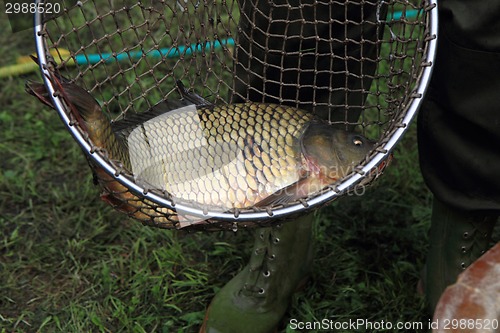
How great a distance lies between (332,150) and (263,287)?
1.62ft

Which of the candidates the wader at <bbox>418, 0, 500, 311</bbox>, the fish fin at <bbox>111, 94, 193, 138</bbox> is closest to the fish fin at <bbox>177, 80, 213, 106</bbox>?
the fish fin at <bbox>111, 94, 193, 138</bbox>

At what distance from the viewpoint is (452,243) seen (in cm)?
168

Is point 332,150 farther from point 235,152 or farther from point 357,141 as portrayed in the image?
point 235,152

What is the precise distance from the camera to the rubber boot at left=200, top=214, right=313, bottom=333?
66.6 inches

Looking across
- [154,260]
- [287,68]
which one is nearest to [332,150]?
[287,68]

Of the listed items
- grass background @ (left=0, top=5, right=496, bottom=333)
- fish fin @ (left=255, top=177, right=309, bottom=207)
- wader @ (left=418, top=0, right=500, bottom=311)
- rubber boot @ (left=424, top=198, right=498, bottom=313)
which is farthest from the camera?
grass background @ (left=0, top=5, right=496, bottom=333)

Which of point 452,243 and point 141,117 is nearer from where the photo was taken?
point 141,117

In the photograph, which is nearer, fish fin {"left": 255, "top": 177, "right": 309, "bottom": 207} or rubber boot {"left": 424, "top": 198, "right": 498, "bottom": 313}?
fish fin {"left": 255, "top": 177, "right": 309, "bottom": 207}

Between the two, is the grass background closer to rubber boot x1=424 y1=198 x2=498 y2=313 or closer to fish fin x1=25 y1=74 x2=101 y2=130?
rubber boot x1=424 y1=198 x2=498 y2=313

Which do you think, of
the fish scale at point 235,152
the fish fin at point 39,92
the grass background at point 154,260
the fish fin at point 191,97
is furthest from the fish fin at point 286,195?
the grass background at point 154,260

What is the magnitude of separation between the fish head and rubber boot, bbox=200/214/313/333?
0.33 meters

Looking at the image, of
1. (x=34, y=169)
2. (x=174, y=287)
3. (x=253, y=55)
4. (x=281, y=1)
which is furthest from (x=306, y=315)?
(x=34, y=169)

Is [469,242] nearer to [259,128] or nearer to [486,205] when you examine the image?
[486,205]

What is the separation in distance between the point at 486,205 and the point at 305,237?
0.46 metres
